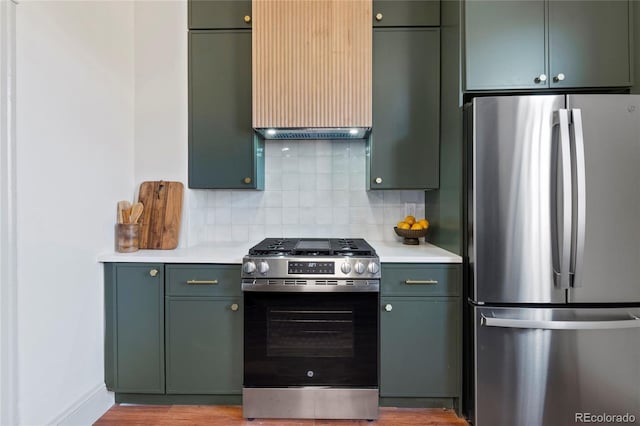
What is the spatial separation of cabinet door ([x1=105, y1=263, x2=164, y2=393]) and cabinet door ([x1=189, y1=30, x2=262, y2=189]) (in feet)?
2.36

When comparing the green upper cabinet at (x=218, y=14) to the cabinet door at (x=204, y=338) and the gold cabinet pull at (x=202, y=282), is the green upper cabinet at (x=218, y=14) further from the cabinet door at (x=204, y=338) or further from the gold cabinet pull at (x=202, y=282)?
the cabinet door at (x=204, y=338)

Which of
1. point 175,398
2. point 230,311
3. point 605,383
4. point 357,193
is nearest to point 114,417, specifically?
point 175,398

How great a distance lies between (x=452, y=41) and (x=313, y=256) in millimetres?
1551

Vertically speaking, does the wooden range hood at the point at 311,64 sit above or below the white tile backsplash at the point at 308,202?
above

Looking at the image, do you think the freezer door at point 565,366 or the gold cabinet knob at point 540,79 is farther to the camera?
the gold cabinet knob at point 540,79

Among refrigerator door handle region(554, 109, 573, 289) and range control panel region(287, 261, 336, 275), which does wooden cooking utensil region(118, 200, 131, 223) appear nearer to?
range control panel region(287, 261, 336, 275)

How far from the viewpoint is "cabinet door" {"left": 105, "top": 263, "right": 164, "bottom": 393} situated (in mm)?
1854

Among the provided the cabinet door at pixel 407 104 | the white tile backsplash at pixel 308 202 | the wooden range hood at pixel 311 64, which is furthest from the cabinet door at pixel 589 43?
the white tile backsplash at pixel 308 202

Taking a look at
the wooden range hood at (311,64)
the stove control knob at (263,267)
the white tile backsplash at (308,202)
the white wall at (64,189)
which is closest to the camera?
the white wall at (64,189)

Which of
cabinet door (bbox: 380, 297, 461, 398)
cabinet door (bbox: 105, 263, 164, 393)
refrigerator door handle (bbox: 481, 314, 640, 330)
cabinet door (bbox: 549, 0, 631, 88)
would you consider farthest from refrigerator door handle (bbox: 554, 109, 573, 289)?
cabinet door (bbox: 105, 263, 164, 393)

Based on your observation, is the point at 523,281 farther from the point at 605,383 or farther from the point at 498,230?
the point at 605,383

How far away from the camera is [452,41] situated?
192 centimetres

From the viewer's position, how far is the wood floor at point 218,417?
179 centimetres

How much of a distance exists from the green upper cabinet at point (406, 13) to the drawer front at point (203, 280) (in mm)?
1892
